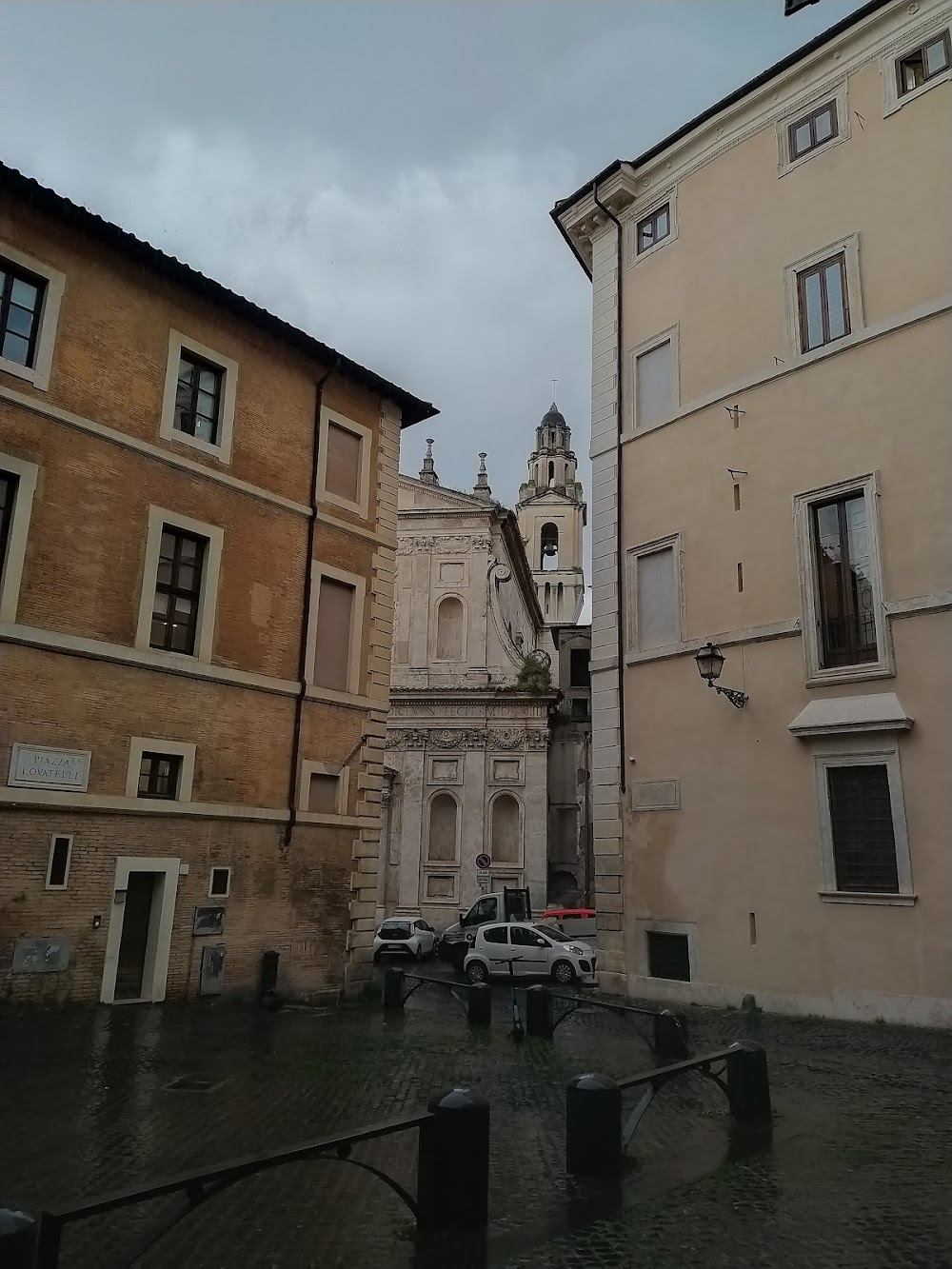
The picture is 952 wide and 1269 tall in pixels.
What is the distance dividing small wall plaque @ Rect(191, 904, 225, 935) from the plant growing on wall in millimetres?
24931

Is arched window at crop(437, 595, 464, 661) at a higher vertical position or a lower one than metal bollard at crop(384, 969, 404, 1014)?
higher

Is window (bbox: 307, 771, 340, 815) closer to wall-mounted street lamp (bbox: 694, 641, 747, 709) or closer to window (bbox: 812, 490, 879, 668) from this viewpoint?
wall-mounted street lamp (bbox: 694, 641, 747, 709)

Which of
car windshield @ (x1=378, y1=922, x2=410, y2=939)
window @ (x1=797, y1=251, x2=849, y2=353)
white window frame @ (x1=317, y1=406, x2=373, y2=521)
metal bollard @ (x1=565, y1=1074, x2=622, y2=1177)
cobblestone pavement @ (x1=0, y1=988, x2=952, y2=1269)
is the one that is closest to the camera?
cobblestone pavement @ (x1=0, y1=988, x2=952, y2=1269)

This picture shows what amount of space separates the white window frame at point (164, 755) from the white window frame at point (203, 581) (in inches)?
51.0

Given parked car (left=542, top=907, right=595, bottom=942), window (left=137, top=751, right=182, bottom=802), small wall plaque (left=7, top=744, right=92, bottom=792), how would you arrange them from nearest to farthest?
small wall plaque (left=7, top=744, right=92, bottom=792), window (left=137, top=751, right=182, bottom=802), parked car (left=542, top=907, right=595, bottom=942)

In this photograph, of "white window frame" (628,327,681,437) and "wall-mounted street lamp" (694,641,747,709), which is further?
"white window frame" (628,327,681,437)

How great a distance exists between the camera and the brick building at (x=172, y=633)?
13.0m

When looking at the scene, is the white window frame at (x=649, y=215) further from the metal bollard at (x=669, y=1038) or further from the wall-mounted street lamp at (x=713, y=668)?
the metal bollard at (x=669, y=1038)

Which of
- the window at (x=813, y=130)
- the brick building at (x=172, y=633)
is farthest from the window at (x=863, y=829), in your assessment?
the window at (x=813, y=130)

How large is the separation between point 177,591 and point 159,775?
2984mm

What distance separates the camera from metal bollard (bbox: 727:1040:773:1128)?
7598 millimetres

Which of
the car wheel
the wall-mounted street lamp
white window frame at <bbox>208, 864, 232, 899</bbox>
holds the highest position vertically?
the wall-mounted street lamp

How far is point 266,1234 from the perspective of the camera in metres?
Result: 5.24

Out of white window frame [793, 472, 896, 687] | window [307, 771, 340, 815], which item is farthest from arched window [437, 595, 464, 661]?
white window frame [793, 472, 896, 687]
